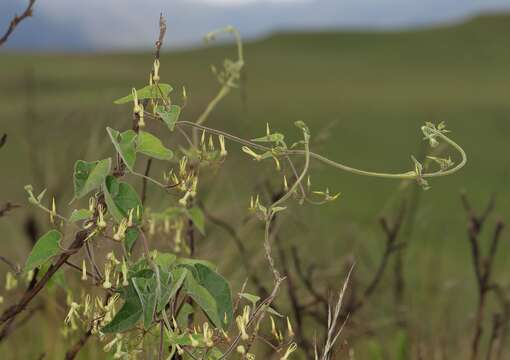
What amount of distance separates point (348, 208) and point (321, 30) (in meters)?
22.2

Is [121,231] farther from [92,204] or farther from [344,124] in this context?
[344,124]

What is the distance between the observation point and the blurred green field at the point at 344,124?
2525mm

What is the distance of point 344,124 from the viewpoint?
12680 mm

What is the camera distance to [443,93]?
54.8ft

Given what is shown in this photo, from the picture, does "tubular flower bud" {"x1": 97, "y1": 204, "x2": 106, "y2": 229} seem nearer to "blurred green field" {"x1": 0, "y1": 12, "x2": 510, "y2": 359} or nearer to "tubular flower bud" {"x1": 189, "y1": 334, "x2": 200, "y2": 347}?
"tubular flower bud" {"x1": 189, "y1": 334, "x2": 200, "y2": 347}

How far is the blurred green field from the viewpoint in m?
2.53

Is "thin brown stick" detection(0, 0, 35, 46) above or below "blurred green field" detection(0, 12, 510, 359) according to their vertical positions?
above

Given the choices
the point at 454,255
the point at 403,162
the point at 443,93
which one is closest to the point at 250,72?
the point at 443,93

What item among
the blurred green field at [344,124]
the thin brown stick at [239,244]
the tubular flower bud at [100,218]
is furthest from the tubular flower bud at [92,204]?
the thin brown stick at [239,244]

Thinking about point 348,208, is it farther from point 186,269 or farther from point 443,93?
point 443,93

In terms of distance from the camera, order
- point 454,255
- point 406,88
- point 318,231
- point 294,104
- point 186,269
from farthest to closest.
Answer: point 406,88
point 294,104
point 454,255
point 318,231
point 186,269

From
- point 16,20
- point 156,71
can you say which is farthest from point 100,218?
point 16,20

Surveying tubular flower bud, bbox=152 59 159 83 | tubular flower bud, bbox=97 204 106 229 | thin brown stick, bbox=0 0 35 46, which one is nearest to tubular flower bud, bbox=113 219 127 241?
tubular flower bud, bbox=97 204 106 229

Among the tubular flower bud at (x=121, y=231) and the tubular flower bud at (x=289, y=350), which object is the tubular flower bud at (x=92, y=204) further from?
the tubular flower bud at (x=289, y=350)
